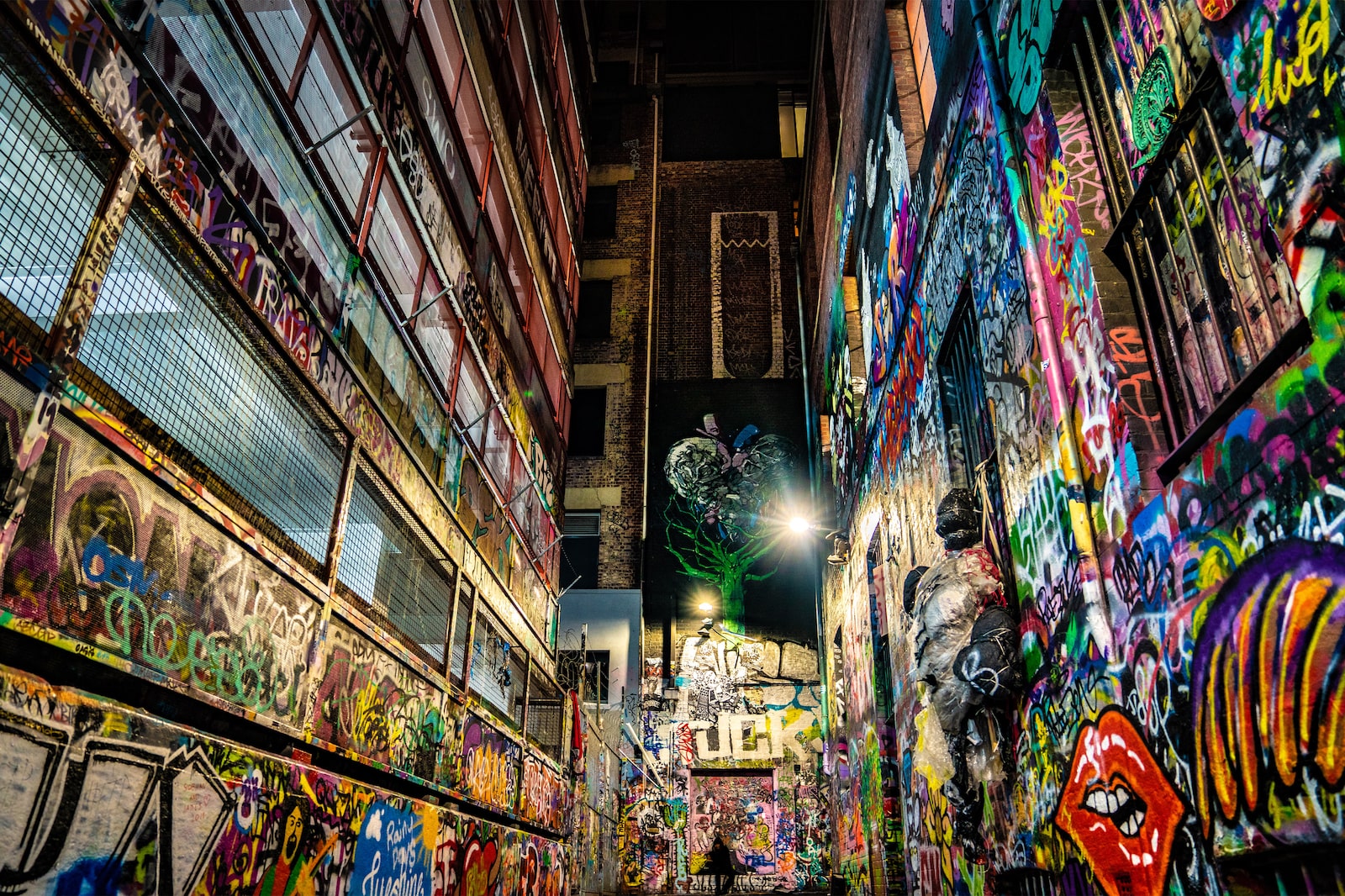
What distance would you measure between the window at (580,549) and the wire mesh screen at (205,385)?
14.8 metres

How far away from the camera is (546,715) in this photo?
43.5 feet

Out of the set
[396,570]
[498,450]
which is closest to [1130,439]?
[396,570]

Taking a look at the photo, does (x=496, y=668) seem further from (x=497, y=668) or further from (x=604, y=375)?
(x=604, y=375)

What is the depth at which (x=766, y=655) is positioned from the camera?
19.9 m

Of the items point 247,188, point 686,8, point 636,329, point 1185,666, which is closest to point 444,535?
point 247,188

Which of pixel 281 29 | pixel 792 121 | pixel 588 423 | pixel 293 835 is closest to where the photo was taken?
pixel 293 835

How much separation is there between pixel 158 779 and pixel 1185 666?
4519 mm

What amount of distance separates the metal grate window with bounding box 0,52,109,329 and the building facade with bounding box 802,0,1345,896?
14.9 feet

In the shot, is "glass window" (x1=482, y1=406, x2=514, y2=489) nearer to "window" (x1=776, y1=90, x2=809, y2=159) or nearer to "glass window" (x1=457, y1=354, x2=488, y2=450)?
"glass window" (x1=457, y1=354, x2=488, y2=450)

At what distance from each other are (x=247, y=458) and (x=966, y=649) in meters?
4.77

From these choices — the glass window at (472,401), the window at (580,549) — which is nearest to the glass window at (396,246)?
the glass window at (472,401)

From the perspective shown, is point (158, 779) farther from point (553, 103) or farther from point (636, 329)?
point (636, 329)

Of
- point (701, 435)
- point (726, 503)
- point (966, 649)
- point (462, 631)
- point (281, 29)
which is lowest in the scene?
point (966, 649)

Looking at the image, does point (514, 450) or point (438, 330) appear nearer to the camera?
point (438, 330)
